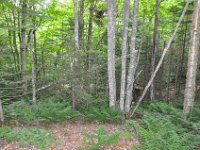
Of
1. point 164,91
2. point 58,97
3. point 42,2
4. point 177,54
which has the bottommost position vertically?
point 164,91

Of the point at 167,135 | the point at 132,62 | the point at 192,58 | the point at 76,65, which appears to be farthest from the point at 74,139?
the point at 192,58

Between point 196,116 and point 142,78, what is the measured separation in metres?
6.93

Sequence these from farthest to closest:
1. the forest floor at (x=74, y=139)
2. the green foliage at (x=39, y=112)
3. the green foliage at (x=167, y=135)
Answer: the green foliage at (x=39, y=112) → the forest floor at (x=74, y=139) → the green foliage at (x=167, y=135)

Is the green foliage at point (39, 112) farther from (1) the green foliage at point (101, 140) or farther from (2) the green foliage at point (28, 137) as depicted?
(1) the green foliage at point (101, 140)

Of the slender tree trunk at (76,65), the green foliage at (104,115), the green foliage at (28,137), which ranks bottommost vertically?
Result: the green foliage at (104,115)

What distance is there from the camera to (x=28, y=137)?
632 cm

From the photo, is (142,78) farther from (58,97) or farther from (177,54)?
(58,97)

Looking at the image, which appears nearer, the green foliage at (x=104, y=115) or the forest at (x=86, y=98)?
the forest at (x=86, y=98)

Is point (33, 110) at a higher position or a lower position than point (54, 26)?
lower

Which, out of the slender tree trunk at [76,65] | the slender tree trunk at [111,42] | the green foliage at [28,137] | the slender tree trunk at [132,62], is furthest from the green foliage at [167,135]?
the slender tree trunk at [76,65]

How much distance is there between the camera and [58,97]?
10.3 metres

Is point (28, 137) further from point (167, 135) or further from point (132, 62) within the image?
point (132, 62)

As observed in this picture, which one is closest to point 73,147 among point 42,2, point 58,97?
point 58,97

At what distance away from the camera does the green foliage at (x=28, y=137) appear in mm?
5984
